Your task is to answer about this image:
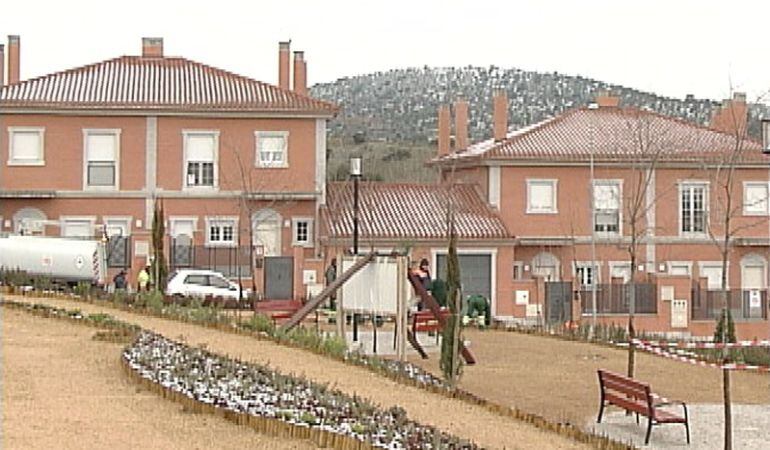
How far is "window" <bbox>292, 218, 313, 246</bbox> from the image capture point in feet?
140

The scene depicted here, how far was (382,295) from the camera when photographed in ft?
72.0

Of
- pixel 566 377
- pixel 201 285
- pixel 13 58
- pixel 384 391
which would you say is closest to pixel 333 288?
pixel 566 377

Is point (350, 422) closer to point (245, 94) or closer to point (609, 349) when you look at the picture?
point (609, 349)

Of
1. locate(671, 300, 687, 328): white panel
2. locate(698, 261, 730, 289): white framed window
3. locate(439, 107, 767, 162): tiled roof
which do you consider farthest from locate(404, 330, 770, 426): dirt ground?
locate(698, 261, 730, 289): white framed window

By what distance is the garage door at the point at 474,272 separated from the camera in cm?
4241

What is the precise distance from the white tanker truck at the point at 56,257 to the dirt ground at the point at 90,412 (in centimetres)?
1572

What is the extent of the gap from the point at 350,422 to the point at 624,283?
30966mm

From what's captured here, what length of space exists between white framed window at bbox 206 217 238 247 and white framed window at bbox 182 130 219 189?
108 centimetres

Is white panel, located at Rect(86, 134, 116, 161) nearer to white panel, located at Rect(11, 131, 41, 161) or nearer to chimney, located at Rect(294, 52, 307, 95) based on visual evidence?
white panel, located at Rect(11, 131, 41, 161)

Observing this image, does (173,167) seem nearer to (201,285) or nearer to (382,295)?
(201,285)

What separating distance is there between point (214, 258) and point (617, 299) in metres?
12.1

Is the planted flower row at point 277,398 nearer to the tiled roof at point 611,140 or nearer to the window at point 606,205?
the tiled roof at point 611,140

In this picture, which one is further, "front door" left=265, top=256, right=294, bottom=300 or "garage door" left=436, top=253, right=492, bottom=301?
"garage door" left=436, top=253, right=492, bottom=301

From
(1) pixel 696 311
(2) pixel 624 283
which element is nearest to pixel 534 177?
(2) pixel 624 283
